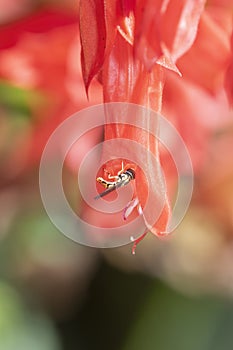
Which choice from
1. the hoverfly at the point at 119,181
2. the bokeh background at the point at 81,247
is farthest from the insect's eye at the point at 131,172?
the bokeh background at the point at 81,247

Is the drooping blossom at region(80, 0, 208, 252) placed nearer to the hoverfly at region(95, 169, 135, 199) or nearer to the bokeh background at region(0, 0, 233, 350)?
the hoverfly at region(95, 169, 135, 199)

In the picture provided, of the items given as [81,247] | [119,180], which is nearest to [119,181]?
[119,180]

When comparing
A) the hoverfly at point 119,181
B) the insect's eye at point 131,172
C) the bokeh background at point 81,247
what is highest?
the bokeh background at point 81,247

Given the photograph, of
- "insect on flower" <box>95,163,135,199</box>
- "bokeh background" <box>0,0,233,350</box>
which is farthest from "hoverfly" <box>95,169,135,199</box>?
"bokeh background" <box>0,0,233,350</box>

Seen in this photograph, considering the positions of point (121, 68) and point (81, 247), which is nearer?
point (121, 68)

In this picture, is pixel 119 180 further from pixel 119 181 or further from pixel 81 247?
pixel 81 247

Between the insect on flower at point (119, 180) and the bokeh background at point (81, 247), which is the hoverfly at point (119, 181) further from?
the bokeh background at point (81, 247)

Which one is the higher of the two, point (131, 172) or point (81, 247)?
point (81, 247)

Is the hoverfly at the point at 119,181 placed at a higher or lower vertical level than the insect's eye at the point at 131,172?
lower

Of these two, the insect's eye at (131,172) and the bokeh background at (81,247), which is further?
the bokeh background at (81,247)
